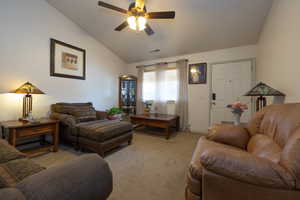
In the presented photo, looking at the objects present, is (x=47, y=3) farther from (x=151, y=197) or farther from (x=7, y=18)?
(x=151, y=197)

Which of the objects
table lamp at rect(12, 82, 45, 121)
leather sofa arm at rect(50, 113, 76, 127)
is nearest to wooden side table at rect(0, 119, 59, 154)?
leather sofa arm at rect(50, 113, 76, 127)

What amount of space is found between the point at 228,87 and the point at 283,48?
163 centimetres

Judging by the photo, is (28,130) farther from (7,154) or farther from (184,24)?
(184,24)

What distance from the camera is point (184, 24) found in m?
2.92

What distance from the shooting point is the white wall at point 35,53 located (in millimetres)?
2344

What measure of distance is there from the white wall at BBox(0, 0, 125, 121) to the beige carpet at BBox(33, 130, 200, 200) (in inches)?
48.0

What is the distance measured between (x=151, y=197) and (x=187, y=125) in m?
2.76

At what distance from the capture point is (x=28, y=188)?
53 centimetres

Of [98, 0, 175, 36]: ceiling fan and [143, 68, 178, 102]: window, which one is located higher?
[98, 0, 175, 36]: ceiling fan

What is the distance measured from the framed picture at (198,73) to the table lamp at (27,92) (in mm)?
3707

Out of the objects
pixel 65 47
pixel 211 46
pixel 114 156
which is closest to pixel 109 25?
pixel 65 47

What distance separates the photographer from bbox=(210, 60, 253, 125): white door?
10.7 ft

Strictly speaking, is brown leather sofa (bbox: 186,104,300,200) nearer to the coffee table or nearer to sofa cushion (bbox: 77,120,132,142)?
sofa cushion (bbox: 77,120,132,142)

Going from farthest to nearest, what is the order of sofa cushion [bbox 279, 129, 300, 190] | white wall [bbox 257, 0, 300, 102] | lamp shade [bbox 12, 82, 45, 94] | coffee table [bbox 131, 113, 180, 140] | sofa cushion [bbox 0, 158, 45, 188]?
coffee table [bbox 131, 113, 180, 140]
lamp shade [bbox 12, 82, 45, 94]
white wall [bbox 257, 0, 300, 102]
sofa cushion [bbox 0, 158, 45, 188]
sofa cushion [bbox 279, 129, 300, 190]
